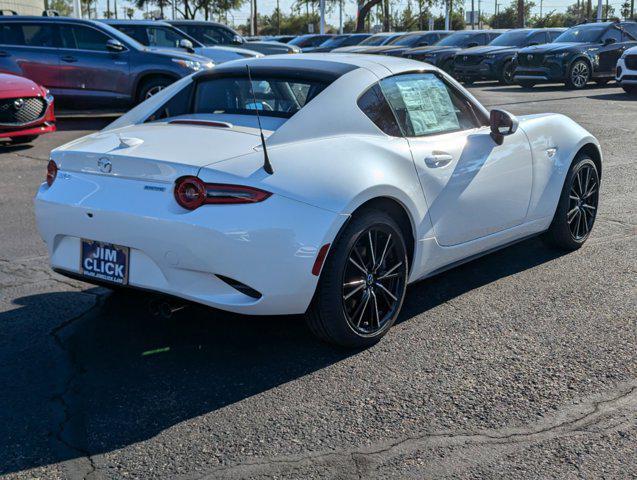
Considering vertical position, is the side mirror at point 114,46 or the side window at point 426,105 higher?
the side mirror at point 114,46

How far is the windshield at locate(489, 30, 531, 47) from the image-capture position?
25375mm

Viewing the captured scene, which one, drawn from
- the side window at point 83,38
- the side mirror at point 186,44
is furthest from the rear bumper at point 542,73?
the side window at point 83,38

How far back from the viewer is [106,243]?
13.7ft

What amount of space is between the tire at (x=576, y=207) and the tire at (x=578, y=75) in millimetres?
15736

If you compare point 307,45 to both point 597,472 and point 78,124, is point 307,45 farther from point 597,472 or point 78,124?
point 597,472

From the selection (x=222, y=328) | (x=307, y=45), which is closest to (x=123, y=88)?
(x=222, y=328)

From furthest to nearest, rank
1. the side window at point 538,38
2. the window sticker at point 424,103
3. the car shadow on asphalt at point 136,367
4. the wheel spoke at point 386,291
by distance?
the side window at point 538,38, the window sticker at point 424,103, the wheel spoke at point 386,291, the car shadow on asphalt at point 136,367

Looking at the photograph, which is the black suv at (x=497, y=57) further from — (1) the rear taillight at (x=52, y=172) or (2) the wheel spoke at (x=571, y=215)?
(1) the rear taillight at (x=52, y=172)

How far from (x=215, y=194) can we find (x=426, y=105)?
Result: 5.70ft

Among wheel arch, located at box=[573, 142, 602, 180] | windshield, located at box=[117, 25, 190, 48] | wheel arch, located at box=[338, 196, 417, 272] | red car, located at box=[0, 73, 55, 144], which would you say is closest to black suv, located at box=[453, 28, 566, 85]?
windshield, located at box=[117, 25, 190, 48]

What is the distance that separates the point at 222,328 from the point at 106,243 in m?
0.87

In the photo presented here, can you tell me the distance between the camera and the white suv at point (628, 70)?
1919 centimetres

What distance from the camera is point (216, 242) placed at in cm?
386

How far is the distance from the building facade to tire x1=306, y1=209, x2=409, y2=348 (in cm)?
3997
